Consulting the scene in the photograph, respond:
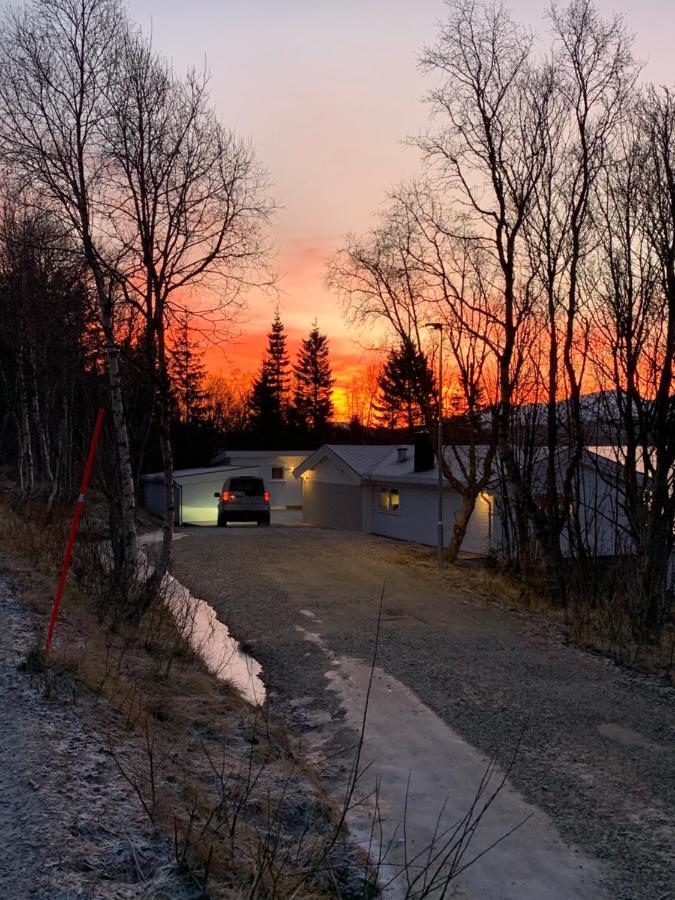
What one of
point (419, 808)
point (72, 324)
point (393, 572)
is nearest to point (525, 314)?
point (393, 572)

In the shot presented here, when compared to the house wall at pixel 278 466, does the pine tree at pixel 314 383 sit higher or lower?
higher

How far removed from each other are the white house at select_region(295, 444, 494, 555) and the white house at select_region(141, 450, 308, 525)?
5.41m

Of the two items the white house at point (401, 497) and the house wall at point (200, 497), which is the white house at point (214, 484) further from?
the white house at point (401, 497)

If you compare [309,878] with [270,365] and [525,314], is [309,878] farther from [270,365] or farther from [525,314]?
[270,365]

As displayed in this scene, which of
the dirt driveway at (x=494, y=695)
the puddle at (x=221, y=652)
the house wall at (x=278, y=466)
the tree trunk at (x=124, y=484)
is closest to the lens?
the dirt driveway at (x=494, y=695)

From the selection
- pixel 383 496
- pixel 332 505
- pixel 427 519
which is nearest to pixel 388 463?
pixel 383 496

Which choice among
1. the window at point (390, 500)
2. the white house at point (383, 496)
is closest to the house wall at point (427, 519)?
the white house at point (383, 496)

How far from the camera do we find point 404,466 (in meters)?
31.0

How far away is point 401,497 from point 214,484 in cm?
1517

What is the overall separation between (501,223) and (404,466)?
609 inches

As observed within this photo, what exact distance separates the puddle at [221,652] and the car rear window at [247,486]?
55.6 ft

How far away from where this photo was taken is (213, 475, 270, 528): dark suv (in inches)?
1199

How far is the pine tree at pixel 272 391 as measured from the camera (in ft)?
214

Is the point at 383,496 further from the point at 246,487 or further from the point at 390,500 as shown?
the point at 246,487
